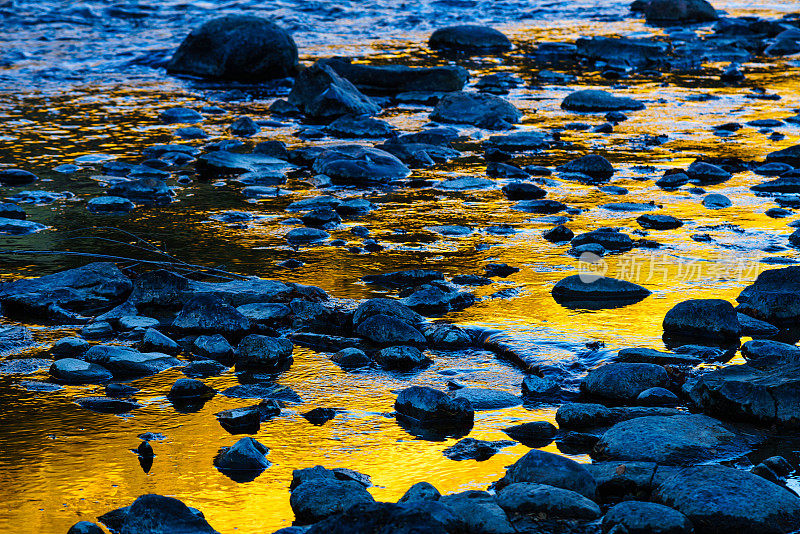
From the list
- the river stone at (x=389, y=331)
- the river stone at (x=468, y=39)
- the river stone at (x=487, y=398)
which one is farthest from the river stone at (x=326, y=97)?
the river stone at (x=487, y=398)

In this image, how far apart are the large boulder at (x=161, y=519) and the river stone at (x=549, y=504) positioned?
677 mm

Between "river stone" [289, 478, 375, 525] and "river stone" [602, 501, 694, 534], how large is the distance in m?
0.55

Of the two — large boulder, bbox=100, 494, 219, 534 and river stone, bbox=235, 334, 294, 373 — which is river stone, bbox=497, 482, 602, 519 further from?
river stone, bbox=235, 334, 294, 373

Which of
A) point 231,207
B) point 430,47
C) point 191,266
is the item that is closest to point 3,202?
point 231,207

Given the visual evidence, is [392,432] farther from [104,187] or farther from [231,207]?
[104,187]

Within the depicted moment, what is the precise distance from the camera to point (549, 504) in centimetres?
217

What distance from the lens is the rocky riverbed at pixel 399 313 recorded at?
2.31 m

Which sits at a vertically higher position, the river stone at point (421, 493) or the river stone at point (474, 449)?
the river stone at point (421, 493)

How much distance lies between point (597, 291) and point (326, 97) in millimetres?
4156

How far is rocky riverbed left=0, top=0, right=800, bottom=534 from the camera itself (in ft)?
7.58

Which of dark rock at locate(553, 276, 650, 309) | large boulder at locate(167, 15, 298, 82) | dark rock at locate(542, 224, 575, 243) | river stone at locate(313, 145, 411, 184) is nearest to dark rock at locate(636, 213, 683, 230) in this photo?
dark rock at locate(542, 224, 575, 243)

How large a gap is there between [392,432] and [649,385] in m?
0.81

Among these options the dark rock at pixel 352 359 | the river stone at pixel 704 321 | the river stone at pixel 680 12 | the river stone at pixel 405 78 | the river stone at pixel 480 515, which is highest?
the river stone at pixel 680 12

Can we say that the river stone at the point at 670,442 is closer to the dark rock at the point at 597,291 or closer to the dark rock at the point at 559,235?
the dark rock at the point at 597,291
